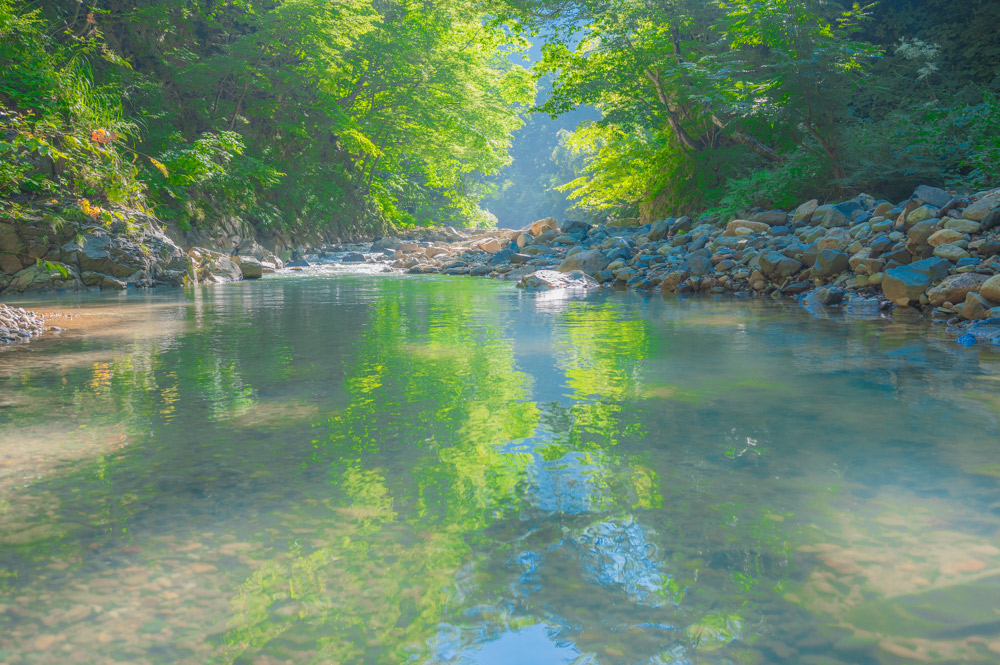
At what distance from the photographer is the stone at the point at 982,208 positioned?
262 inches

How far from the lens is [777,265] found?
8664 mm

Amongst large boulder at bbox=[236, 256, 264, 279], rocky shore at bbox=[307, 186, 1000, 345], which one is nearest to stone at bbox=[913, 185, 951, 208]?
rocky shore at bbox=[307, 186, 1000, 345]

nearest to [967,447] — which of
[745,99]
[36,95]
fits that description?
[745,99]

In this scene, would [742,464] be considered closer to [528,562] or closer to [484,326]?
[528,562]

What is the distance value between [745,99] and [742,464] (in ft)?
34.5

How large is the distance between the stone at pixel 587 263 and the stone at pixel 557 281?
282 mm

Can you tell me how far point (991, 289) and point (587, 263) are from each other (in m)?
6.97

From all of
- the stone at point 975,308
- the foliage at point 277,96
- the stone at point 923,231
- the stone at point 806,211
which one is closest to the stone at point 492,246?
the foliage at point 277,96

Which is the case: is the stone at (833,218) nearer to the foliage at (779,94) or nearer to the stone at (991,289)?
the foliage at (779,94)

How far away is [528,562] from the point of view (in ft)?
5.30

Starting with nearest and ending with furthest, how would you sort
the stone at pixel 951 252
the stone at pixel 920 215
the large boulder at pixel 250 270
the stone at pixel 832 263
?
1. the stone at pixel 951 252
2. the stone at pixel 920 215
3. the stone at pixel 832 263
4. the large boulder at pixel 250 270

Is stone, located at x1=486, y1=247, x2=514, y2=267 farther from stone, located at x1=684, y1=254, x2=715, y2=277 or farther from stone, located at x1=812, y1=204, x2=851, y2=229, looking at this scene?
stone, located at x1=812, y1=204, x2=851, y2=229

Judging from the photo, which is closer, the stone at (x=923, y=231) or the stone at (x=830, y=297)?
the stone at (x=923, y=231)

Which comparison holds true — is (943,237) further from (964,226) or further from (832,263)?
(832,263)
